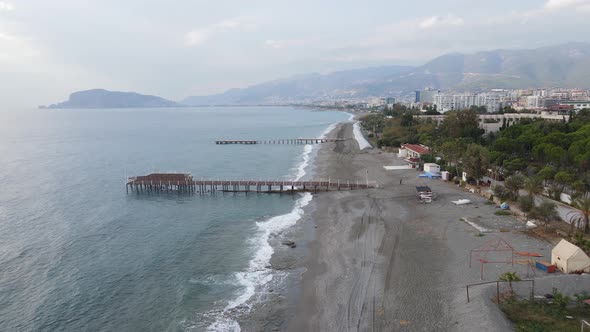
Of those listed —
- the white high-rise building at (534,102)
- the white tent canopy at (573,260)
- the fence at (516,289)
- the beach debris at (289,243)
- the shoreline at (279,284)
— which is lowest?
the shoreline at (279,284)

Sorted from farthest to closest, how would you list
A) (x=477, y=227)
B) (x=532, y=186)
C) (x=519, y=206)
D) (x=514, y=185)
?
1. (x=514, y=185)
2. (x=519, y=206)
3. (x=532, y=186)
4. (x=477, y=227)

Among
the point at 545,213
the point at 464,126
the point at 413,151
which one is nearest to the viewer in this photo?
the point at 545,213

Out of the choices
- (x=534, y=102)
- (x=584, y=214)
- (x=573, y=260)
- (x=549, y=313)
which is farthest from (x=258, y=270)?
(x=534, y=102)

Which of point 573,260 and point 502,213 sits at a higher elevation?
point 573,260

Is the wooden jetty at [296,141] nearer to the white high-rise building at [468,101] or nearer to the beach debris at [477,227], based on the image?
the beach debris at [477,227]

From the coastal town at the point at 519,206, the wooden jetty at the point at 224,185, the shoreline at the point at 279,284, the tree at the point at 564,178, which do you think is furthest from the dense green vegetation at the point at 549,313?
the wooden jetty at the point at 224,185

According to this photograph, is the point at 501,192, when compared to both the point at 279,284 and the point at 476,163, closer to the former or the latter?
the point at 476,163

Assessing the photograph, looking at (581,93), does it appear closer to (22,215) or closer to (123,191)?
(123,191)
